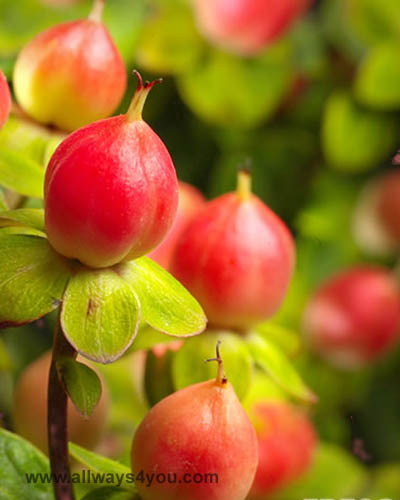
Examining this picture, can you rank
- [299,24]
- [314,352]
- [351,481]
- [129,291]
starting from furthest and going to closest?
[299,24] < [314,352] < [351,481] < [129,291]

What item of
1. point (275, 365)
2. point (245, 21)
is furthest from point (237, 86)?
point (275, 365)

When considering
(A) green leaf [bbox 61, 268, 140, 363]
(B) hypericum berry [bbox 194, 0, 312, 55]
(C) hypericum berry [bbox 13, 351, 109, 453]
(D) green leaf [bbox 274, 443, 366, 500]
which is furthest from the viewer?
(B) hypericum berry [bbox 194, 0, 312, 55]

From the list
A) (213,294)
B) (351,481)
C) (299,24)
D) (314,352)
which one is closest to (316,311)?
(314,352)

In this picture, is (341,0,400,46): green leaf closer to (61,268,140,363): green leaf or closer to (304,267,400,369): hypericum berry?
(304,267,400,369): hypericum berry

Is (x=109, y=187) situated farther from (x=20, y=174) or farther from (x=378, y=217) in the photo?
(x=378, y=217)

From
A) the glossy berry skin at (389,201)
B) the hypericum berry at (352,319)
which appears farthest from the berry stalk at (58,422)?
the glossy berry skin at (389,201)

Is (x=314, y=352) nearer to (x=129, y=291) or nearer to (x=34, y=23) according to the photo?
(x=34, y=23)

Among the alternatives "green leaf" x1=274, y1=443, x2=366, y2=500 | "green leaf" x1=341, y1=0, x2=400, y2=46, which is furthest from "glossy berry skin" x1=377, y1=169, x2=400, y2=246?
"green leaf" x1=274, y1=443, x2=366, y2=500
